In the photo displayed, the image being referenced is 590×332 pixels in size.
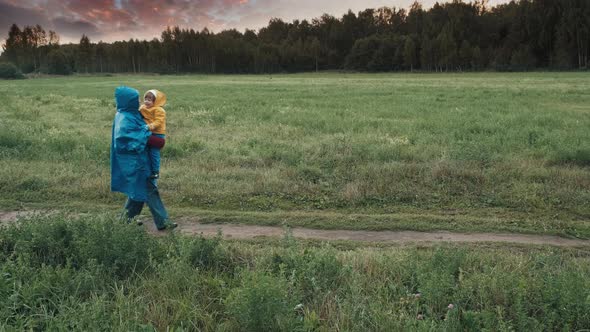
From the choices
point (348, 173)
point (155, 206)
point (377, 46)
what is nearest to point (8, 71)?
point (377, 46)

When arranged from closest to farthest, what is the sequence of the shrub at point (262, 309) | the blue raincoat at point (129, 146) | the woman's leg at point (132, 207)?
the shrub at point (262, 309), the blue raincoat at point (129, 146), the woman's leg at point (132, 207)

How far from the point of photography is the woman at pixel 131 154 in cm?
695

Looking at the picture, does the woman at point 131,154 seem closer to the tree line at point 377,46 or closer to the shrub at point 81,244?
the shrub at point 81,244

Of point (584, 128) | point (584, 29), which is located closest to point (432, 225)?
point (584, 128)

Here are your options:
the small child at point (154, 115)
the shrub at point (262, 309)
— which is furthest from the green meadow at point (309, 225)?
the small child at point (154, 115)

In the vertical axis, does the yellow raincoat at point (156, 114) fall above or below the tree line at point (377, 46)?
below

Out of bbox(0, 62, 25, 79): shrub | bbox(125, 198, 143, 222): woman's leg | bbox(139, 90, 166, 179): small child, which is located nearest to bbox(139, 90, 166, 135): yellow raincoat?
bbox(139, 90, 166, 179): small child

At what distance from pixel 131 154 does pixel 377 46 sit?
121m

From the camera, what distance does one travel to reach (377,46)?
4769 inches

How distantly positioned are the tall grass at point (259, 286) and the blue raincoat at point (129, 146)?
4.20 ft

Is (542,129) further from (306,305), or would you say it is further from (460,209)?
(306,305)

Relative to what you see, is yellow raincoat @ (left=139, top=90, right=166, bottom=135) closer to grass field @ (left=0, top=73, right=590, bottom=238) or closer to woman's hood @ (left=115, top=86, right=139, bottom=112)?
woman's hood @ (left=115, top=86, right=139, bottom=112)

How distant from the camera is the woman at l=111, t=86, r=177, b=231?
274 inches

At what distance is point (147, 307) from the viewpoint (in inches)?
172
